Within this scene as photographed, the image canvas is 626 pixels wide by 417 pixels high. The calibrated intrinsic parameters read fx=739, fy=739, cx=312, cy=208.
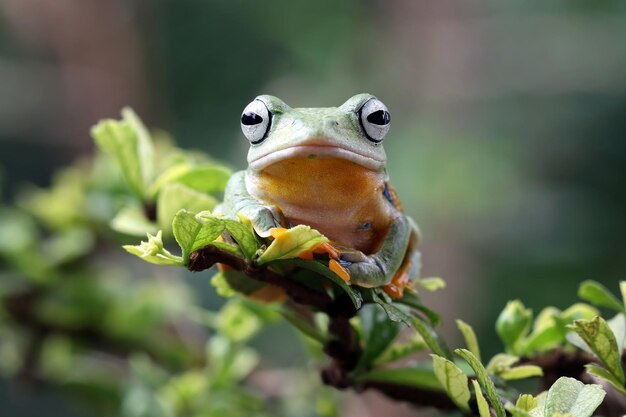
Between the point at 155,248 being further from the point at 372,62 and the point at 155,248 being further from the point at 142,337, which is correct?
A: the point at 372,62

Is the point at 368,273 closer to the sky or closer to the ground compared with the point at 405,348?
closer to the sky

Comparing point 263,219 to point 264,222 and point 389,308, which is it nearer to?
point 264,222

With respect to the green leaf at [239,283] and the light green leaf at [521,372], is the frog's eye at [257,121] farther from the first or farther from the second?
the light green leaf at [521,372]

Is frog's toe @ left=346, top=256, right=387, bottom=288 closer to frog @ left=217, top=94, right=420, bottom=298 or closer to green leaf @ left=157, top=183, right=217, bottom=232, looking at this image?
frog @ left=217, top=94, right=420, bottom=298

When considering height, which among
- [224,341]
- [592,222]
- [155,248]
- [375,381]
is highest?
[155,248]

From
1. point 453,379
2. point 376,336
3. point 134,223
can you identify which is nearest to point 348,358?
point 376,336

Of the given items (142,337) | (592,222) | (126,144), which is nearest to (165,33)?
(592,222)
